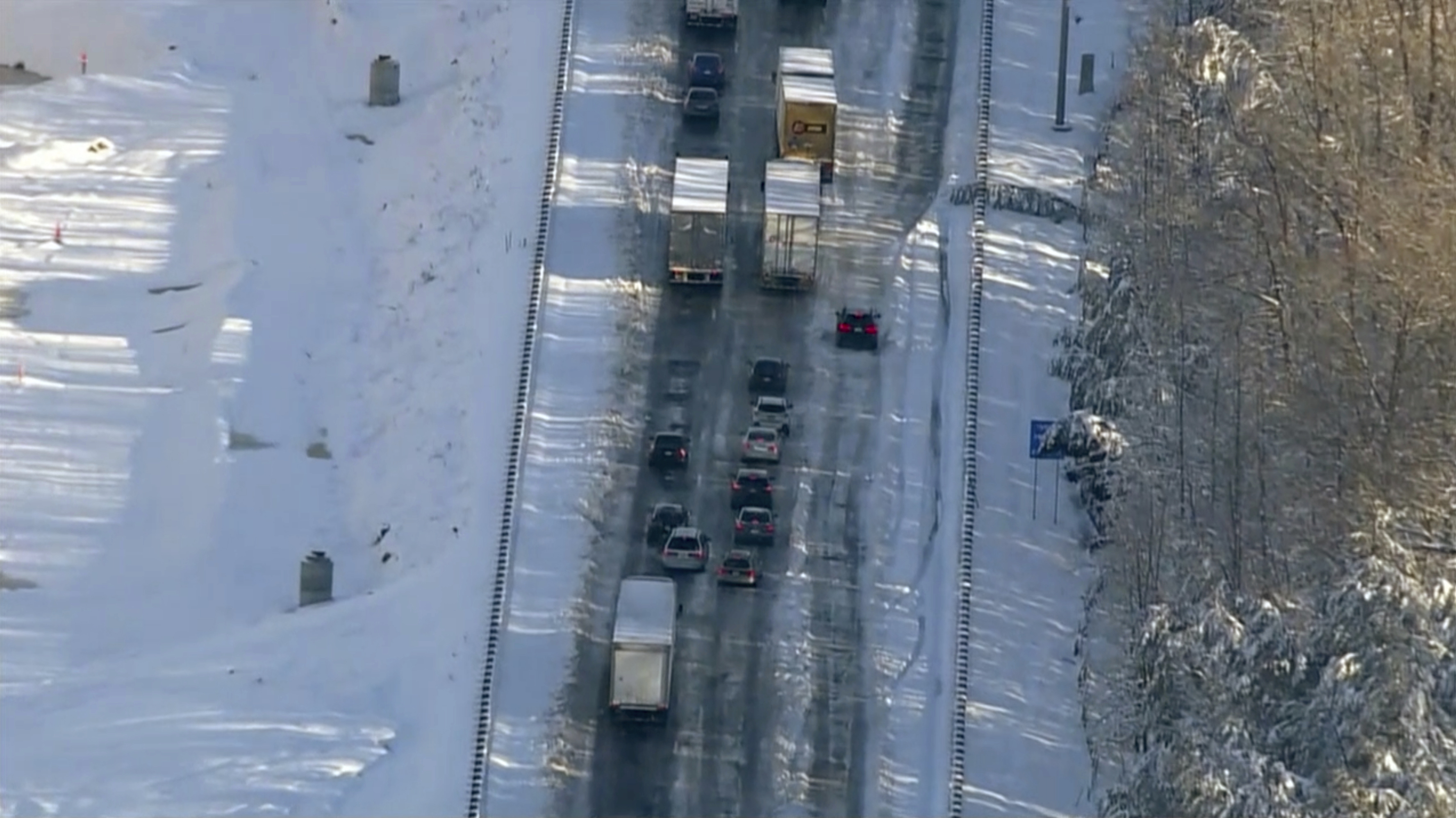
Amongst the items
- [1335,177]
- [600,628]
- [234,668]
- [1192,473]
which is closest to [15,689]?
[234,668]

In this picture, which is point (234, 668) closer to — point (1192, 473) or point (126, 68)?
point (1192, 473)

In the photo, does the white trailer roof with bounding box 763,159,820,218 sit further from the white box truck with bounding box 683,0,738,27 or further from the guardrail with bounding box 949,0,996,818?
the white box truck with bounding box 683,0,738,27

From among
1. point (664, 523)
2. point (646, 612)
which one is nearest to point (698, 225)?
point (664, 523)

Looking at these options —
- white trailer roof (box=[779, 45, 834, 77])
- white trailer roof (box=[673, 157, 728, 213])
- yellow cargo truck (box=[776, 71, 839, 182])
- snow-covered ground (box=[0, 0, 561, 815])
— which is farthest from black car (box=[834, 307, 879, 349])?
white trailer roof (box=[779, 45, 834, 77])

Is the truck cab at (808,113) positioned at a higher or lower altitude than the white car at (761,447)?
higher

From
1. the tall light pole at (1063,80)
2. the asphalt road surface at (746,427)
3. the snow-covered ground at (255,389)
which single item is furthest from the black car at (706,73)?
the tall light pole at (1063,80)

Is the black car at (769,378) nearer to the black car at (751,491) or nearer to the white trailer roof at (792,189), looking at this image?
the black car at (751,491)

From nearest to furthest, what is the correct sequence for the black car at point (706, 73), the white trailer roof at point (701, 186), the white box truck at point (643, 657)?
1. the white box truck at point (643, 657)
2. the white trailer roof at point (701, 186)
3. the black car at point (706, 73)
